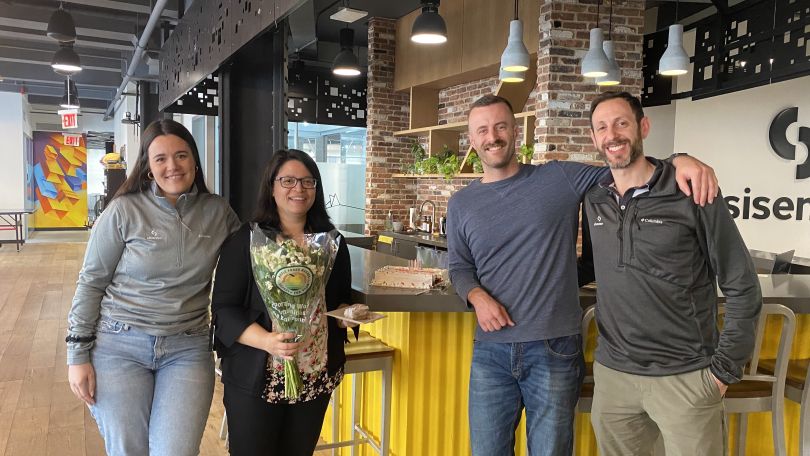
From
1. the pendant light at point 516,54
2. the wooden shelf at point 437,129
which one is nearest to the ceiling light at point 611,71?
the pendant light at point 516,54

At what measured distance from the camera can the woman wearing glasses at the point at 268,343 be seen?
1.94 metres

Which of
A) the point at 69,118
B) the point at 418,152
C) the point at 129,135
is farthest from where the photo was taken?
the point at 129,135

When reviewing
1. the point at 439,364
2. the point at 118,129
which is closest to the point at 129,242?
the point at 439,364

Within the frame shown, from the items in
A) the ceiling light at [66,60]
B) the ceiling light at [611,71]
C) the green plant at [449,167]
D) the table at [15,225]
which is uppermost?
the ceiling light at [66,60]

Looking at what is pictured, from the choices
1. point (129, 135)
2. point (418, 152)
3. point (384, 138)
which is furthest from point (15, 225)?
point (418, 152)

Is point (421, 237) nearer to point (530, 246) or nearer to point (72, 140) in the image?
point (530, 246)

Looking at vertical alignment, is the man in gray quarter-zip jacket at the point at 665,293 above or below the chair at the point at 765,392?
above

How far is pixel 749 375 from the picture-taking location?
2438mm

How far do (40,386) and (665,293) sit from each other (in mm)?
4668

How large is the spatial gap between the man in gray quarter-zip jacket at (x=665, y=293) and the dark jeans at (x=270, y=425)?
999mm

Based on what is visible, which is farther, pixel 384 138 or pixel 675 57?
pixel 384 138

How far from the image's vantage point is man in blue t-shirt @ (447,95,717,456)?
202cm

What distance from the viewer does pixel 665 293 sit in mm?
1874

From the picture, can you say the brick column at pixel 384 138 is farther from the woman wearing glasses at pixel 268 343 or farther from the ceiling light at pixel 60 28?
the woman wearing glasses at pixel 268 343
